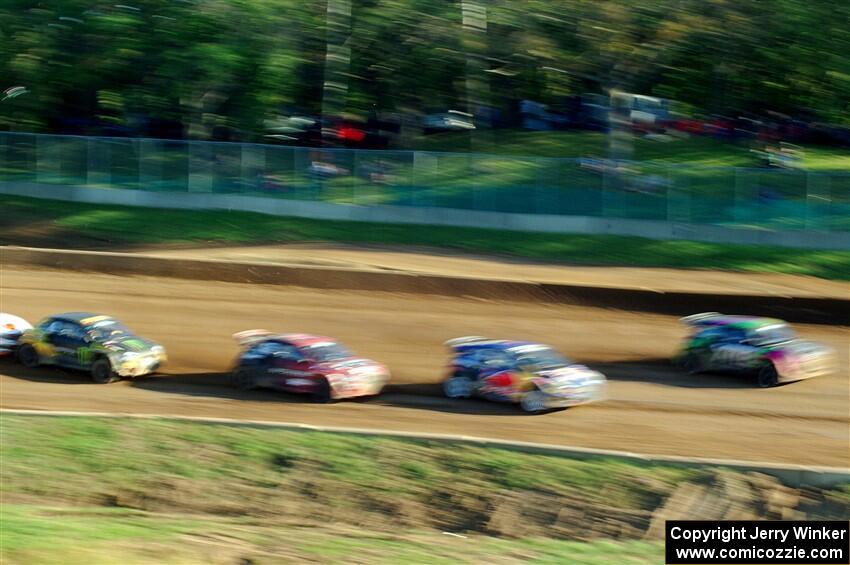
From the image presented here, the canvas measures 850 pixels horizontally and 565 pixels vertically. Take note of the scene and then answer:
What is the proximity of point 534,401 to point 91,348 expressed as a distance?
329 inches

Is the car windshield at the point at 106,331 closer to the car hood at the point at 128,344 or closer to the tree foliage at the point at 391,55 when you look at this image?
the car hood at the point at 128,344

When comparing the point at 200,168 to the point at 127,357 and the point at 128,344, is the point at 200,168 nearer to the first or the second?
the point at 128,344

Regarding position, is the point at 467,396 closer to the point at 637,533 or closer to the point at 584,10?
the point at 637,533

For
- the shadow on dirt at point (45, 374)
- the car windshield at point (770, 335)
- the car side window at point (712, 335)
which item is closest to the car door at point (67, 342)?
the shadow on dirt at point (45, 374)

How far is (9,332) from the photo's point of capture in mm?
21641

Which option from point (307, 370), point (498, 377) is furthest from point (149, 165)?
point (498, 377)

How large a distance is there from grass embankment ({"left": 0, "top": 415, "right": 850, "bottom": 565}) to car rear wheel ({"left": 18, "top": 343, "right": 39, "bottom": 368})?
402 centimetres

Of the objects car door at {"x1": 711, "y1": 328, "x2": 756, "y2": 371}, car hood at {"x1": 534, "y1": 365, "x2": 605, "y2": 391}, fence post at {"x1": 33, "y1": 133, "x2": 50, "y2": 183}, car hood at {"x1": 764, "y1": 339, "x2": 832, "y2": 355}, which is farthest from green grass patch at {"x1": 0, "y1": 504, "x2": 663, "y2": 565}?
fence post at {"x1": 33, "y1": 133, "x2": 50, "y2": 183}

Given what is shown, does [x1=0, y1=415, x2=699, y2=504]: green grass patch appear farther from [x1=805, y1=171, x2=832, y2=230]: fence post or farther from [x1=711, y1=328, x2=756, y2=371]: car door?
[x1=805, y1=171, x2=832, y2=230]: fence post

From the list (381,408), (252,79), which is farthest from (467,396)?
(252,79)

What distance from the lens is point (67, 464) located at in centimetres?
1622

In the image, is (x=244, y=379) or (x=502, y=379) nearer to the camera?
(x=502, y=379)

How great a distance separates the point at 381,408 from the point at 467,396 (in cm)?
158

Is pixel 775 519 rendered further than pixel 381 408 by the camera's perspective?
No
